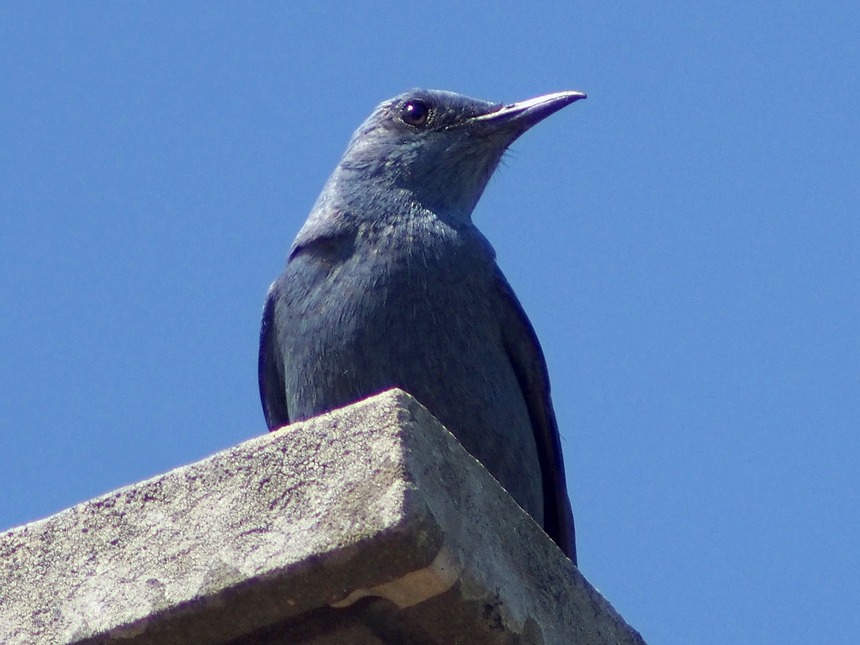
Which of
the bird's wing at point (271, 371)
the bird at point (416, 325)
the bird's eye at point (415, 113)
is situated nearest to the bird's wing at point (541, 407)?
the bird at point (416, 325)

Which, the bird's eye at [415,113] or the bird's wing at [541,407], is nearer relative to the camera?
the bird's wing at [541,407]

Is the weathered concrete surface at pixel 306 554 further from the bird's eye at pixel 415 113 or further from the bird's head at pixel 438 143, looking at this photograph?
the bird's eye at pixel 415 113

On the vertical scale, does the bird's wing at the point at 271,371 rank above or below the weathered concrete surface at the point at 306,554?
below

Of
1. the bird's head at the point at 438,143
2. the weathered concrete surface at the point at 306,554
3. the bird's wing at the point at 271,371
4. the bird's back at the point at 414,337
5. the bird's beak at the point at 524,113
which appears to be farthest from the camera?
the bird's beak at the point at 524,113

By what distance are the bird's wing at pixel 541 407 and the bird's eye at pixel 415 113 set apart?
4.91 ft

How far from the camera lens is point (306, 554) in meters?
3.04

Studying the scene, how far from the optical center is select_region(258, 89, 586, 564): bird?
593cm

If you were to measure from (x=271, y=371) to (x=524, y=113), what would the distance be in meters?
2.03

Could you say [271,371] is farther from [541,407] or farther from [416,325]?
[541,407]

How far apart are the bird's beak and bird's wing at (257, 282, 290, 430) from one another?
1.74 meters

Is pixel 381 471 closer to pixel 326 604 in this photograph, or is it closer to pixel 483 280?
pixel 326 604

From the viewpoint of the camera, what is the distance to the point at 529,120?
306 inches

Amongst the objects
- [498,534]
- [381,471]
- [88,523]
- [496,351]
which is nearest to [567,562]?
[498,534]

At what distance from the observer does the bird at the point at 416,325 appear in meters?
5.93
